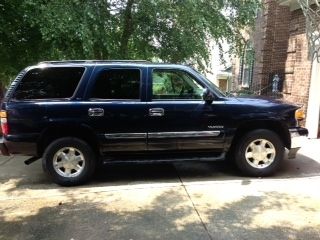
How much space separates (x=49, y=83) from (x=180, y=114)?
81.8 inches

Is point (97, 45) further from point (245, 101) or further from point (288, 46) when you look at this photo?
point (288, 46)

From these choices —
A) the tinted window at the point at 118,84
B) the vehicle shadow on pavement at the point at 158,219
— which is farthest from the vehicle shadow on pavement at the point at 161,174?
the tinted window at the point at 118,84

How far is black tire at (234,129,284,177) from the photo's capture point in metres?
6.53

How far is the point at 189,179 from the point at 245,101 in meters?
1.52

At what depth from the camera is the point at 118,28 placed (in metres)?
9.12

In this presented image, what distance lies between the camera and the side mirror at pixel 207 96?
6434mm

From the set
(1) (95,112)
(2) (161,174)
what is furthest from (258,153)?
(1) (95,112)

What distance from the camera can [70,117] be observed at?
6.21 meters

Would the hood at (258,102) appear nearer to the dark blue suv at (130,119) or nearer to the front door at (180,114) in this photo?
the dark blue suv at (130,119)

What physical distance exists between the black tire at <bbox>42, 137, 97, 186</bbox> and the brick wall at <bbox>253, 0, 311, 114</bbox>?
19.9 feet

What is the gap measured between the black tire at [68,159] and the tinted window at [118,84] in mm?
831

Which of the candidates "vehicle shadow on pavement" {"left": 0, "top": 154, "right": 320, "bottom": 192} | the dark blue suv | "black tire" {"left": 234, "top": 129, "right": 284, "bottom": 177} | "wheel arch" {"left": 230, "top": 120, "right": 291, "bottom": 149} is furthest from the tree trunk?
"black tire" {"left": 234, "top": 129, "right": 284, "bottom": 177}

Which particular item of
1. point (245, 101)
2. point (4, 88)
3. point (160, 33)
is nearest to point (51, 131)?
point (245, 101)

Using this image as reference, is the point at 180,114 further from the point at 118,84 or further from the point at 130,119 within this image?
the point at 118,84
